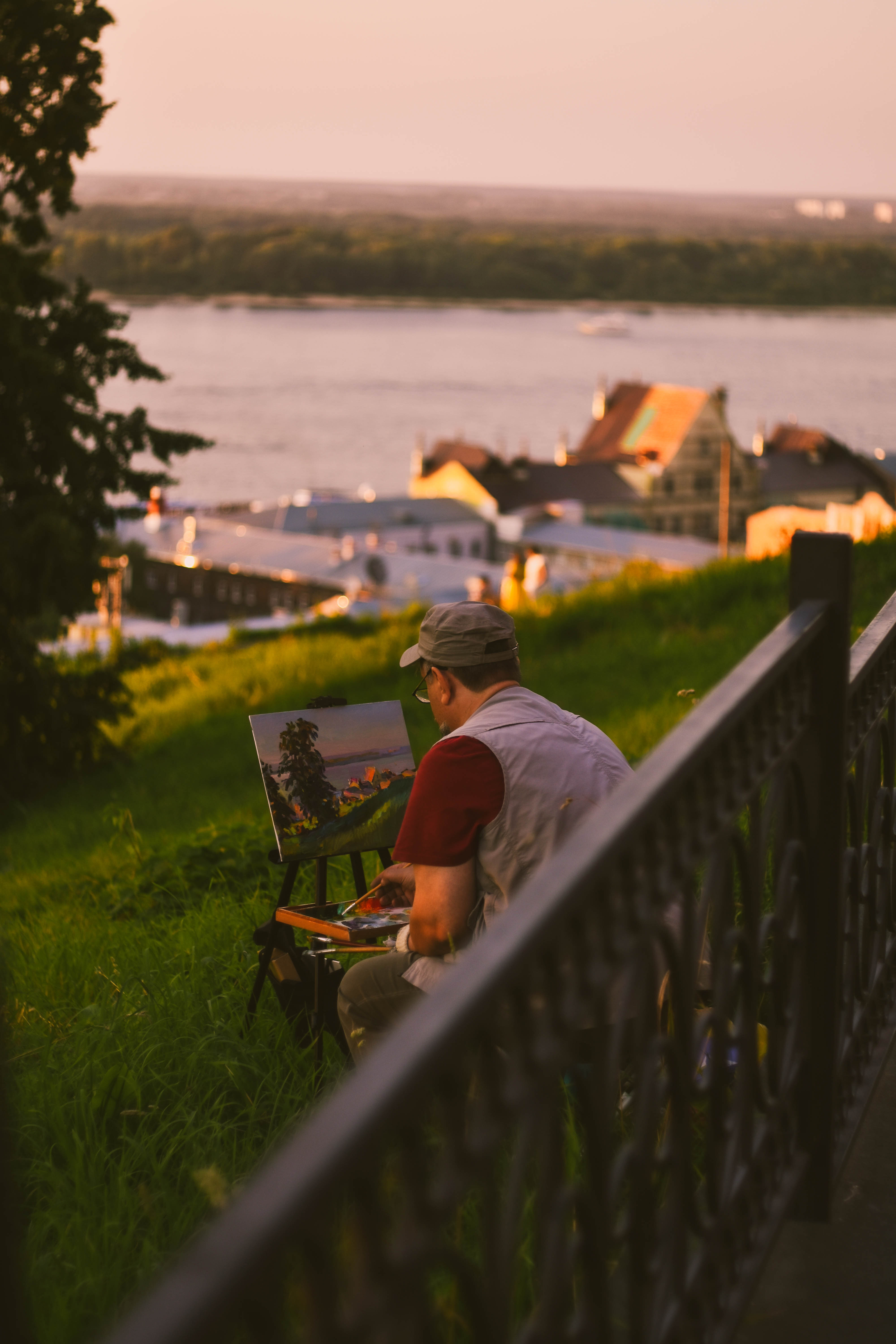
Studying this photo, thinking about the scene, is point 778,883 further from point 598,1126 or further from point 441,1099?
point 441,1099

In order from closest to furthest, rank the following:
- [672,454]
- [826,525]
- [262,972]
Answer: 1. [262,972]
2. [826,525]
3. [672,454]

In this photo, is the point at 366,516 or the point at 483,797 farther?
the point at 366,516

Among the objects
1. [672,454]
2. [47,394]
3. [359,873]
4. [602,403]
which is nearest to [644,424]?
[672,454]

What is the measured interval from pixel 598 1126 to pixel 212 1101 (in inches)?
84.3

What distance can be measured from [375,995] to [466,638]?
2.87 ft

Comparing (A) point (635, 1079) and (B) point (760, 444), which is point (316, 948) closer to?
(A) point (635, 1079)

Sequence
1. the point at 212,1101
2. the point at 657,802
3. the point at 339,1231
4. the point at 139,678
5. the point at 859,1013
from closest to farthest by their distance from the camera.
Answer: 1. the point at 657,802
2. the point at 339,1231
3. the point at 859,1013
4. the point at 212,1101
5. the point at 139,678

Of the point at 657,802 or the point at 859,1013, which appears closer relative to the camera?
the point at 657,802

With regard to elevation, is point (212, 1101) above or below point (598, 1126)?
below

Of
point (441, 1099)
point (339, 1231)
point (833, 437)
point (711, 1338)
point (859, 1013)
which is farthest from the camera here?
point (833, 437)

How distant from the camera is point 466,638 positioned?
10.6 ft

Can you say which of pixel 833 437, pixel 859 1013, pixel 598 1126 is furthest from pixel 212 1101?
pixel 833 437

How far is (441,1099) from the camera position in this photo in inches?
45.4

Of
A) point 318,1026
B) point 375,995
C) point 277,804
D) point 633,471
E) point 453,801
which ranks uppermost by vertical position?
point 453,801
